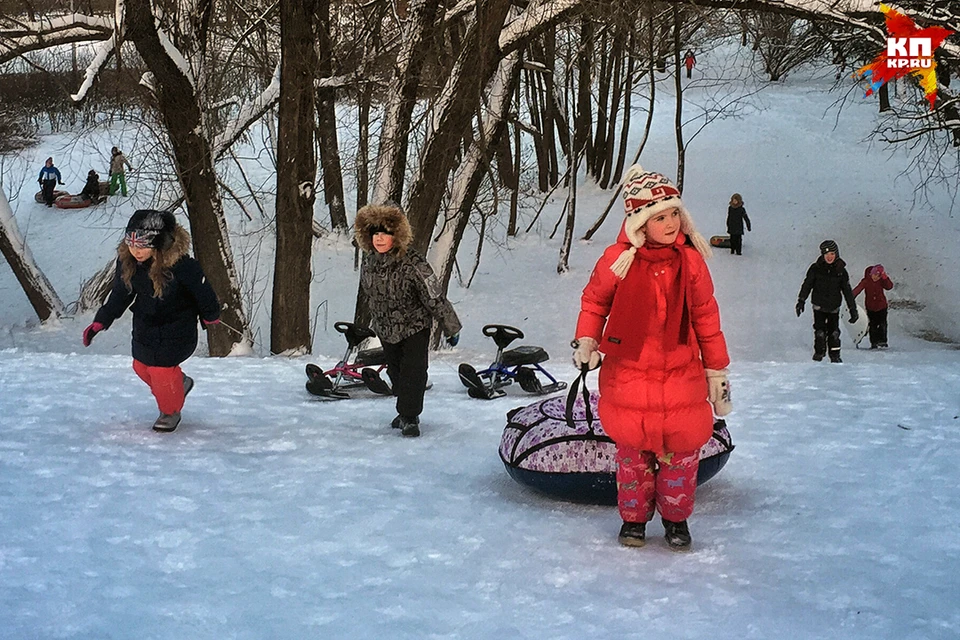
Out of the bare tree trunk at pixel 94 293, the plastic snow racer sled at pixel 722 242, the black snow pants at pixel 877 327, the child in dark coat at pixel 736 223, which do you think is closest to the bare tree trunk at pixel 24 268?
the bare tree trunk at pixel 94 293

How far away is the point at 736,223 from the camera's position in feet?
76.0

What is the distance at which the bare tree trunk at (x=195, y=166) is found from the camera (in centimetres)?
1048

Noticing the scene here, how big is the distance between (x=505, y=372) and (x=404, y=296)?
6.70ft

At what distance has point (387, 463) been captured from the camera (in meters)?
5.91

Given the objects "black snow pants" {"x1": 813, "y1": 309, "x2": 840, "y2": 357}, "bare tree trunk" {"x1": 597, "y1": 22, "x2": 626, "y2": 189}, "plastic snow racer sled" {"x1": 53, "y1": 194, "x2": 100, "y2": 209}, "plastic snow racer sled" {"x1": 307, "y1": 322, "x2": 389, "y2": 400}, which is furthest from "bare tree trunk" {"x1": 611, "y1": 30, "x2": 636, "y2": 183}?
"plastic snow racer sled" {"x1": 307, "y1": 322, "x2": 389, "y2": 400}

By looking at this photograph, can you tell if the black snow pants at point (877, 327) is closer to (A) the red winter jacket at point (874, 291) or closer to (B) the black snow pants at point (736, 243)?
(A) the red winter jacket at point (874, 291)

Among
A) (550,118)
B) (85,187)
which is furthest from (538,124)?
(85,187)

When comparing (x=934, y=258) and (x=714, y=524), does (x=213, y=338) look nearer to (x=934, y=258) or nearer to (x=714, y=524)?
(x=714, y=524)

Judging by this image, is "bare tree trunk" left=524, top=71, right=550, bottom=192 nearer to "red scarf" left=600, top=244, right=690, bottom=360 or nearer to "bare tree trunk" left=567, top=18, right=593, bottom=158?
"bare tree trunk" left=567, top=18, right=593, bottom=158

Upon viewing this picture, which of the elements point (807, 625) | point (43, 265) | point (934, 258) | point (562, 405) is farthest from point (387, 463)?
point (43, 265)

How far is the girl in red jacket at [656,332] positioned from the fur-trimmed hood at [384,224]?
7.91 ft

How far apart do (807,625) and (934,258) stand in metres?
22.6

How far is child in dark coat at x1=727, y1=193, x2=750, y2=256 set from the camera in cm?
2312

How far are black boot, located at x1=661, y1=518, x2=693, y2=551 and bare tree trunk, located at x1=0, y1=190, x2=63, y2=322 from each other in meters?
18.9
